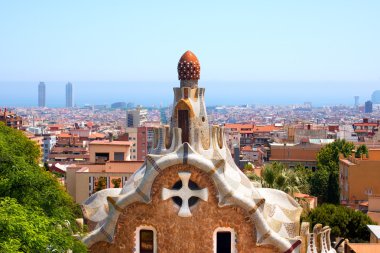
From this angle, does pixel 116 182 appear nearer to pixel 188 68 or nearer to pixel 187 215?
pixel 188 68

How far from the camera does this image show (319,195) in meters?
48.8

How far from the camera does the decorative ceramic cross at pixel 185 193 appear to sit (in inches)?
751

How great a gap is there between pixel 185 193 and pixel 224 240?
1.69m

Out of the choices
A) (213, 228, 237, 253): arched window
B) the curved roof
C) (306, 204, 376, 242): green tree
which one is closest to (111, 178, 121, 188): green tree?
(306, 204, 376, 242): green tree

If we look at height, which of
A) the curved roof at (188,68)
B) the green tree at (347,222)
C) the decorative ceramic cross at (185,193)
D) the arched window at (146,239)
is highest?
the curved roof at (188,68)

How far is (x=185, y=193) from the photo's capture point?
1916cm

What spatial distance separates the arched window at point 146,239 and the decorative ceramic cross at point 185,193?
3.29 ft

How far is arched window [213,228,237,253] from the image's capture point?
63.0ft

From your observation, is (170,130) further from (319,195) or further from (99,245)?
(319,195)

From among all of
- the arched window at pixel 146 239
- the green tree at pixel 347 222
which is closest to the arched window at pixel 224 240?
the arched window at pixel 146 239

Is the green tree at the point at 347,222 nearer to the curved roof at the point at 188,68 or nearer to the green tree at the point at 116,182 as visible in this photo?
the curved roof at the point at 188,68

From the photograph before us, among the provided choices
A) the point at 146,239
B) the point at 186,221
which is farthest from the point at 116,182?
the point at 186,221

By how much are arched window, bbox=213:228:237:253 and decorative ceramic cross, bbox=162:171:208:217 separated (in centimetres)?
96

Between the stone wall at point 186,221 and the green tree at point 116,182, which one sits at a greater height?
the stone wall at point 186,221
